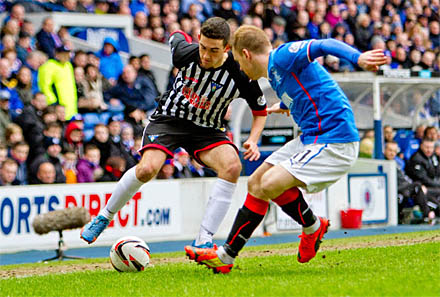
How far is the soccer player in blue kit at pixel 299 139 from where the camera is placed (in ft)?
22.5

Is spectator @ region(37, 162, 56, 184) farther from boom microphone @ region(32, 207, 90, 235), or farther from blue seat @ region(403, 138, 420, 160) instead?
blue seat @ region(403, 138, 420, 160)

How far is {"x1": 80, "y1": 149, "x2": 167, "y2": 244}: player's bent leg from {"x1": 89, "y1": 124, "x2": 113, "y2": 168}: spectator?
5.55 m

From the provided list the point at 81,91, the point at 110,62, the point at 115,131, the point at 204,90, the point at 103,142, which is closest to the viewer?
the point at 204,90

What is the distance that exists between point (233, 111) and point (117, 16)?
13.4ft

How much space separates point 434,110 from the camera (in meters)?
19.1

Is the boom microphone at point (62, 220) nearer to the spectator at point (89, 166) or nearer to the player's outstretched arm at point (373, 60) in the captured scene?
the spectator at point (89, 166)

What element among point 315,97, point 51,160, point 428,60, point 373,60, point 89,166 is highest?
point 373,60

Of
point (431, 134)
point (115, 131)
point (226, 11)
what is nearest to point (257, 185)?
point (115, 131)

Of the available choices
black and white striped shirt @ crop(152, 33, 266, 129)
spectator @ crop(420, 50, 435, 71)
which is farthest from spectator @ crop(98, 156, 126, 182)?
spectator @ crop(420, 50, 435, 71)

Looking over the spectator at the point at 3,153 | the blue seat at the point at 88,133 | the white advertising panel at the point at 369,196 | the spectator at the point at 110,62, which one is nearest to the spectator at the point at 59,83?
the blue seat at the point at 88,133

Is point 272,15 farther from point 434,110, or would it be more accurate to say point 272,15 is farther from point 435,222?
point 435,222

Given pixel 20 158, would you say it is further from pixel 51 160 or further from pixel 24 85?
pixel 24 85

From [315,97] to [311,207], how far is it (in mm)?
8306

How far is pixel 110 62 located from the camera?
15.7 meters
